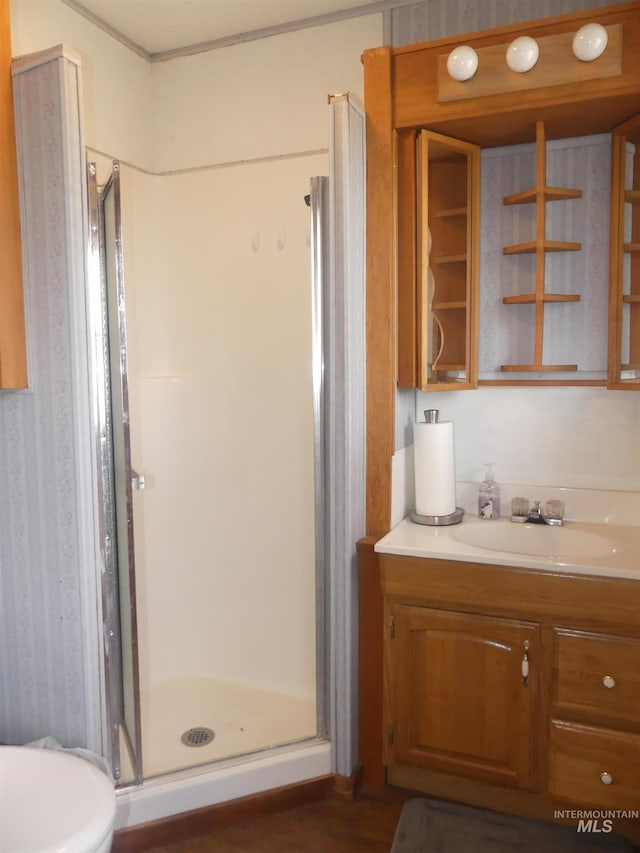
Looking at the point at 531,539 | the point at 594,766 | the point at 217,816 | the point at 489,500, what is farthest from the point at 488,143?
the point at 217,816

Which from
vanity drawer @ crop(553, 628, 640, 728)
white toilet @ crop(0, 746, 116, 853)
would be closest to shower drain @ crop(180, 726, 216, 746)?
white toilet @ crop(0, 746, 116, 853)

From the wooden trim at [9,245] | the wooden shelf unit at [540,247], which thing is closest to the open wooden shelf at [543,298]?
the wooden shelf unit at [540,247]

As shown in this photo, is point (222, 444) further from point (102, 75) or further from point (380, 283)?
point (102, 75)

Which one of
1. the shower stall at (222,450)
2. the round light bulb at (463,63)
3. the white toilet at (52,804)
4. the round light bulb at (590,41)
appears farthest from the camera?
the shower stall at (222,450)

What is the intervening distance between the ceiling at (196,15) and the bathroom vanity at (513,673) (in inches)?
71.4

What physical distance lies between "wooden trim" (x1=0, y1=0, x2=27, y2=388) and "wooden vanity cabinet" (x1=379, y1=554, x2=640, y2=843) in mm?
1159

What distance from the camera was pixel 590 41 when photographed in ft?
5.67

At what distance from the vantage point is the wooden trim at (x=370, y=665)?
6.70 feet

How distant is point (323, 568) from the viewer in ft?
6.81

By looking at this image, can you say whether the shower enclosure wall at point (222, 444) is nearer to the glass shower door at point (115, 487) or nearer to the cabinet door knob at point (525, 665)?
the glass shower door at point (115, 487)

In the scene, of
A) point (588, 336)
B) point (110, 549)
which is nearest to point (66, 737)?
point (110, 549)

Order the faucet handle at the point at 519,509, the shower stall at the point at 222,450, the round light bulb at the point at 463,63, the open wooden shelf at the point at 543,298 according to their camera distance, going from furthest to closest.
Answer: the shower stall at the point at 222,450, the faucet handle at the point at 519,509, the open wooden shelf at the point at 543,298, the round light bulb at the point at 463,63

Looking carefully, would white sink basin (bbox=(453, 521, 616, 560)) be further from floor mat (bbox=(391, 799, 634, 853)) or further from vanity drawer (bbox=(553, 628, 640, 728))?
floor mat (bbox=(391, 799, 634, 853))

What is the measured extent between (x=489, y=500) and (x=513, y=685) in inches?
24.2
